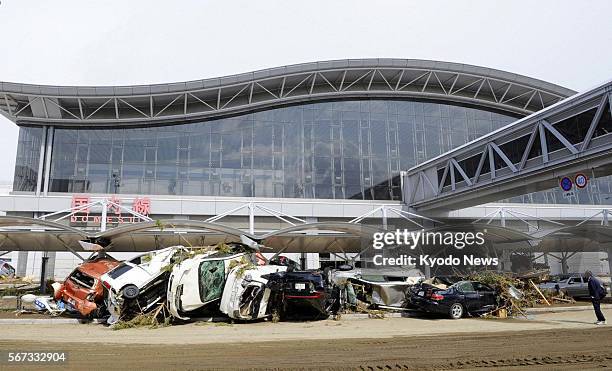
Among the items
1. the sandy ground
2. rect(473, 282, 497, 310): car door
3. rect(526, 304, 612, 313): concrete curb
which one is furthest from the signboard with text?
rect(526, 304, 612, 313): concrete curb

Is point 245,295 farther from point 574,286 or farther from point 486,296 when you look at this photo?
point 574,286

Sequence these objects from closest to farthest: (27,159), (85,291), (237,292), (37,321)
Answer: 1. (237,292)
2. (37,321)
3. (85,291)
4. (27,159)

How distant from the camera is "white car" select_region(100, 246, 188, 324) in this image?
1151 centimetres

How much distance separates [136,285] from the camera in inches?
457

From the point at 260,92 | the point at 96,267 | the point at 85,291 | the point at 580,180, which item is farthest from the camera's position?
the point at 260,92

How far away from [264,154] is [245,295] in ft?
65.7

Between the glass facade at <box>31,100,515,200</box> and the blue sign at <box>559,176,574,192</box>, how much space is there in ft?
45.8

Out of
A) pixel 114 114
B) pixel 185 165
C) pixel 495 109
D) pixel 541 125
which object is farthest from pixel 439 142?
pixel 114 114

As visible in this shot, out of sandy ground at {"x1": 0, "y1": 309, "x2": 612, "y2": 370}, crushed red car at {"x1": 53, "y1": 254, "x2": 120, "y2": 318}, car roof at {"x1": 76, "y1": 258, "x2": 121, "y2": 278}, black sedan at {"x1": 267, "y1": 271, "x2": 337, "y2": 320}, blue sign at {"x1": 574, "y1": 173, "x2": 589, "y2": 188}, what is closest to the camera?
sandy ground at {"x1": 0, "y1": 309, "x2": 612, "y2": 370}

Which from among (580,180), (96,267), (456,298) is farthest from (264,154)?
(456,298)

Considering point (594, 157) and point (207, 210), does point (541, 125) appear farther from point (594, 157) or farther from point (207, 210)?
point (207, 210)

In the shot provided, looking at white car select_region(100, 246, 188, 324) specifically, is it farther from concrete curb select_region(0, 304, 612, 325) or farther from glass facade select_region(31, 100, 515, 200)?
glass facade select_region(31, 100, 515, 200)

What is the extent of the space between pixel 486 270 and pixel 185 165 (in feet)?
72.0

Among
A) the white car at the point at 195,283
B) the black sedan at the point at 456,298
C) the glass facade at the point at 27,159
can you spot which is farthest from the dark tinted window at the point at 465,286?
the glass facade at the point at 27,159
